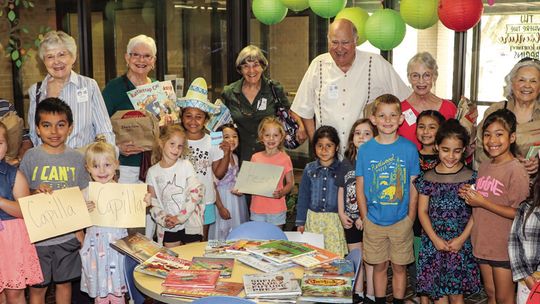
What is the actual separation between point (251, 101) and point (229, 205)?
87 centimetres

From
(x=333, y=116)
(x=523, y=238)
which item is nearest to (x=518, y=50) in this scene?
(x=333, y=116)

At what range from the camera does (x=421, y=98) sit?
188 inches

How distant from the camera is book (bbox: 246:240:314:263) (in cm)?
348

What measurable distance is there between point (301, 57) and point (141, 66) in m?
4.00

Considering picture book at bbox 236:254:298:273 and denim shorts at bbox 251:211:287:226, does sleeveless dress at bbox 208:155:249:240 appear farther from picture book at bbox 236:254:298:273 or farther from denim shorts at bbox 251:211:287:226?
picture book at bbox 236:254:298:273

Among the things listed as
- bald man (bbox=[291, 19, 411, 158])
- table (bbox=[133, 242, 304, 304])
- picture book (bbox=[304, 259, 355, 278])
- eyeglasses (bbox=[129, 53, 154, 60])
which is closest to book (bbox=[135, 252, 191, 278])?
table (bbox=[133, 242, 304, 304])

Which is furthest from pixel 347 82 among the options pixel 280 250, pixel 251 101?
pixel 280 250

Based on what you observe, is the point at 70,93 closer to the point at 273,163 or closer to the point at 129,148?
the point at 129,148

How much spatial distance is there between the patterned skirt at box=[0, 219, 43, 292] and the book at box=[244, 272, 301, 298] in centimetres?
149

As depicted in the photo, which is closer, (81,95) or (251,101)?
(81,95)

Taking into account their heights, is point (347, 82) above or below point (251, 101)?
above

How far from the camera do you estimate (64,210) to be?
3.78 m

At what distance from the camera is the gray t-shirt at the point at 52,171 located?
396cm

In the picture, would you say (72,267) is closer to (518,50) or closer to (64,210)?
(64,210)
